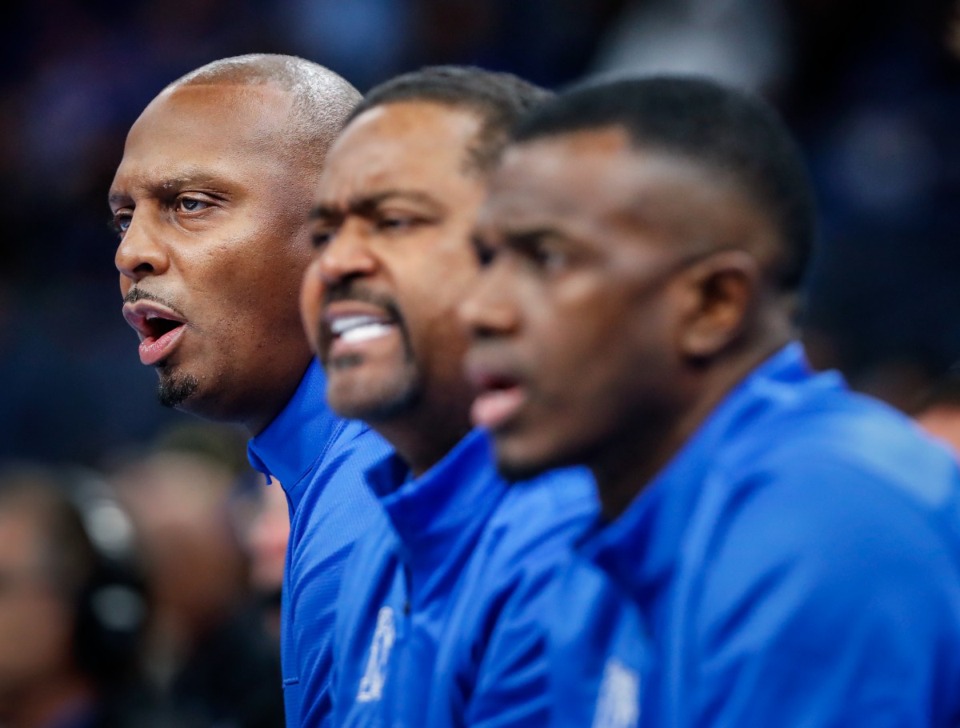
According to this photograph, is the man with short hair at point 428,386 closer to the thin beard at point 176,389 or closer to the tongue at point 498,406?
the tongue at point 498,406

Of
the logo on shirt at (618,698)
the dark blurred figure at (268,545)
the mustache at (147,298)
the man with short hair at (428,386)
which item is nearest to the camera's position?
the logo on shirt at (618,698)

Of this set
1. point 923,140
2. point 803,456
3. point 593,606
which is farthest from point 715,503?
point 923,140

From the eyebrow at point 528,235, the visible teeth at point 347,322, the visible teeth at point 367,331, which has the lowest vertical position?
the visible teeth at point 367,331

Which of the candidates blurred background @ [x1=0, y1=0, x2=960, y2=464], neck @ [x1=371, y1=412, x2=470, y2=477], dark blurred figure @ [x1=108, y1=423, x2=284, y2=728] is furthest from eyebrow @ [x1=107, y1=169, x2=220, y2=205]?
blurred background @ [x1=0, y1=0, x2=960, y2=464]

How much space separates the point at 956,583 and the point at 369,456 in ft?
4.25

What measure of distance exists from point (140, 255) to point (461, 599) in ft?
3.56

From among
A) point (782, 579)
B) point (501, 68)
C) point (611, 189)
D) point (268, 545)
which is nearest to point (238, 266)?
point (611, 189)

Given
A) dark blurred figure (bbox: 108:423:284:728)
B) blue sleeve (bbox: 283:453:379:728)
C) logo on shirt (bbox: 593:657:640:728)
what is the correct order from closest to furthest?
1. logo on shirt (bbox: 593:657:640:728)
2. blue sleeve (bbox: 283:453:379:728)
3. dark blurred figure (bbox: 108:423:284:728)

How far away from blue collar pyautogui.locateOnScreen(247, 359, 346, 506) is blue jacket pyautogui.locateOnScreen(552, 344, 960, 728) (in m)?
1.12

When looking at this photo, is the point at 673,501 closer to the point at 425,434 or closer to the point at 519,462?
the point at 519,462

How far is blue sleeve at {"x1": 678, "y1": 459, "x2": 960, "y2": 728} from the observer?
1.52m

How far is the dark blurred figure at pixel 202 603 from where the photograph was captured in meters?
4.53

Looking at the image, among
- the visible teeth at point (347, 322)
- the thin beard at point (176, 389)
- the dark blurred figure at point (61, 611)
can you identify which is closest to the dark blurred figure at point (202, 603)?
the dark blurred figure at point (61, 611)

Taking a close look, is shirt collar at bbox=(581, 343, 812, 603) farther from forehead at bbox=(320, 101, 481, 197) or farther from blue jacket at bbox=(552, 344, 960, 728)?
forehead at bbox=(320, 101, 481, 197)
